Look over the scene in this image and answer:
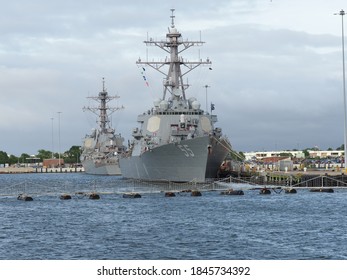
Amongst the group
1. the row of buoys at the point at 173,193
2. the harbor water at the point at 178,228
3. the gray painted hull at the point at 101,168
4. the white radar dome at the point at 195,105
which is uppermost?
the white radar dome at the point at 195,105

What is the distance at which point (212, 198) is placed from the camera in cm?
7112

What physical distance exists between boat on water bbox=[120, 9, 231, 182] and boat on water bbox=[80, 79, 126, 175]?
178 ft

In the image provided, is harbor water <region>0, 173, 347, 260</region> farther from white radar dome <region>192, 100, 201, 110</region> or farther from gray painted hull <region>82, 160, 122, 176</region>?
gray painted hull <region>82, 160, 122, 176</region>

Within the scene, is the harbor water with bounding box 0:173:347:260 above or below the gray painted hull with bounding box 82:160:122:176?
below

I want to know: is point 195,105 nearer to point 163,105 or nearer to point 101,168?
point 163,105

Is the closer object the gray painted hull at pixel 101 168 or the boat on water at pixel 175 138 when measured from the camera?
the boat on water at pixel 175 138

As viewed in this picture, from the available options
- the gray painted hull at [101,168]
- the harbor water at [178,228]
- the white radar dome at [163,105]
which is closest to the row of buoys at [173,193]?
the harbor water at [178,228]

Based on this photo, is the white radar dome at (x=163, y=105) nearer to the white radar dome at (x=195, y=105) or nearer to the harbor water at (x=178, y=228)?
the white radar dome at (x=195, y=105)

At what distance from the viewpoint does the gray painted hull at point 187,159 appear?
8888cm

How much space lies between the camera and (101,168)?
578 ft

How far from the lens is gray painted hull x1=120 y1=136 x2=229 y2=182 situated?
88.9m

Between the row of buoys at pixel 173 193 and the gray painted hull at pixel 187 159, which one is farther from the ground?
the gray painted hull at pixel 187 159

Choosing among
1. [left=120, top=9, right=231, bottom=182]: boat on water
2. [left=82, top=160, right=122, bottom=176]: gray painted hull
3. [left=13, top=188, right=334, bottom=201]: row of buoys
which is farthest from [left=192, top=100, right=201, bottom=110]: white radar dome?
[left=82, top=160, right=122, bottom=176]: gray painted hull

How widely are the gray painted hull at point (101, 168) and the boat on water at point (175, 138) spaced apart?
169ft
